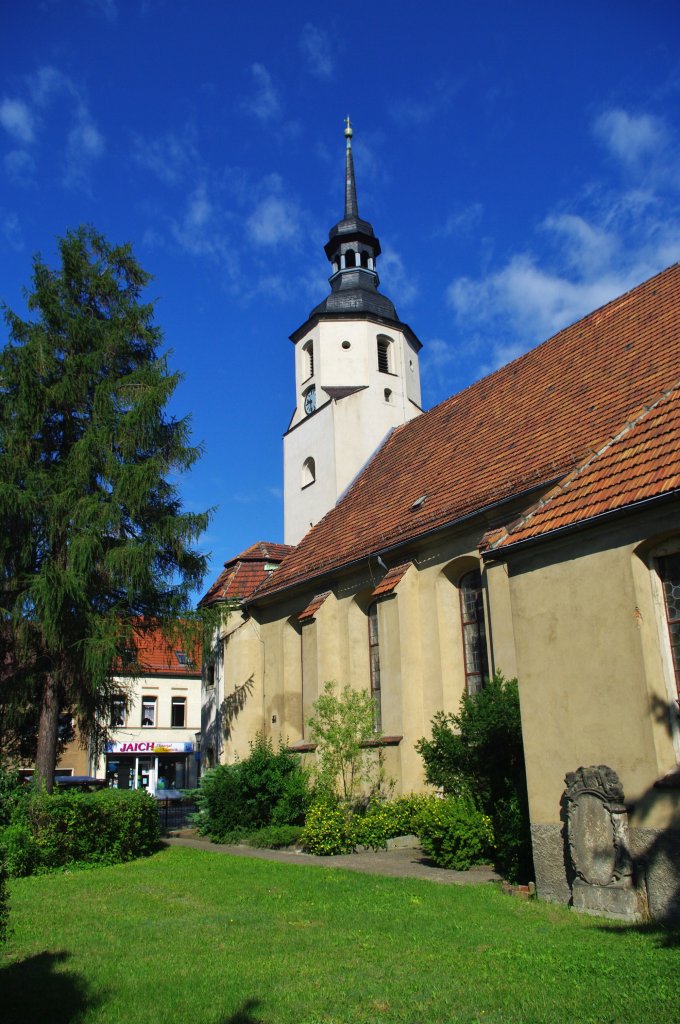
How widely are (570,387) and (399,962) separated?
12.3 m

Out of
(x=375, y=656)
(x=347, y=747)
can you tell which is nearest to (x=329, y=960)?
(x=347, y=747)

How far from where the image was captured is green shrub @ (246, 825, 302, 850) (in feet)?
52.8

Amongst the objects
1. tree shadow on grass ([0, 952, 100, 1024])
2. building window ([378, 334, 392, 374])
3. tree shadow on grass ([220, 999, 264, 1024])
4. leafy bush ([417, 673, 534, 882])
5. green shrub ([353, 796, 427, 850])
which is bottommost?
tree shadow on grass ([220, 999, 264, 1024])

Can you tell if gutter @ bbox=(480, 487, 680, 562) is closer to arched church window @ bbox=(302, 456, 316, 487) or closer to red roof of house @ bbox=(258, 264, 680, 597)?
red roof of house @ bbox=(258, 264, 680, 597)

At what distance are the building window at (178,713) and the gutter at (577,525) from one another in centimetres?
3611

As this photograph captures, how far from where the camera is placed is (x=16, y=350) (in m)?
17.2

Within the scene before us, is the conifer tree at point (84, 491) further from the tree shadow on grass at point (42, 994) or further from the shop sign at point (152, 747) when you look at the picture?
the shop sign at point (152, 747)

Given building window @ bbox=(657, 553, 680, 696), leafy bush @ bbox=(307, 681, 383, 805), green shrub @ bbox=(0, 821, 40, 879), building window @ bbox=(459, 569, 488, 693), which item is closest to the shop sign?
leafy bush @ bbox=(307, 681, 383, 805)

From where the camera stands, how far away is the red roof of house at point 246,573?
23578 millimetres

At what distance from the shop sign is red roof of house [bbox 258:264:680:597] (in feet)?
74.5

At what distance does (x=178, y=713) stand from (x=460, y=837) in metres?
33.8

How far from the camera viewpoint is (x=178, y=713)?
43375 millimetres

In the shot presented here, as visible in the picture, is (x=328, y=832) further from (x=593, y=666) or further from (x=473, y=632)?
(x=593, y=666)

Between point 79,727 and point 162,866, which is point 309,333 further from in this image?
point 162,866
